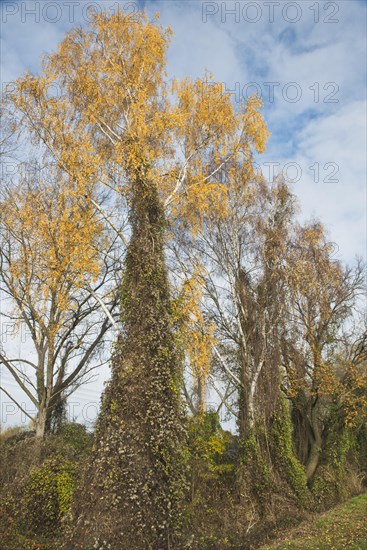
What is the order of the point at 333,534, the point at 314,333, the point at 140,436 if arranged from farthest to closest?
the point at 314,333 < the point at 333,534 < the point at 140,436

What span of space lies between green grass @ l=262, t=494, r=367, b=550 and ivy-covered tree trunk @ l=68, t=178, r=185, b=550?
249 centimetres

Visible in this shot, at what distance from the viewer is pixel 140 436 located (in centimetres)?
774

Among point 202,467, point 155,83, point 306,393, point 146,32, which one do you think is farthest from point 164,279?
point 306,393

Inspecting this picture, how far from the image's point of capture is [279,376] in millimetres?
13938

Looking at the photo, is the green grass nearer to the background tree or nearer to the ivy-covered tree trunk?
the ivy-covered tree trunk

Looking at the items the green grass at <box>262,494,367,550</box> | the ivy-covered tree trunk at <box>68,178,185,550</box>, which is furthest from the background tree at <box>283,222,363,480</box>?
the ivy-covered tree trunk at <box>68,178,185,550</box>

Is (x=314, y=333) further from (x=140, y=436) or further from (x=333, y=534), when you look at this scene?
(x=140, y=436)

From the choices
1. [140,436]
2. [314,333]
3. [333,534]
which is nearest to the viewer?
[140,436]

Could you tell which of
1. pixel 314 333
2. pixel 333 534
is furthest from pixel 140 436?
pixel 314 333

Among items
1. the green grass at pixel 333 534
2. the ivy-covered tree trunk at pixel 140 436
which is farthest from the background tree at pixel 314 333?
the ivy-covered tree trunk at pixel 140 436

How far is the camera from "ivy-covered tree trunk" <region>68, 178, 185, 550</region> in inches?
284

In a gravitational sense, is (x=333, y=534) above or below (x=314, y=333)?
below

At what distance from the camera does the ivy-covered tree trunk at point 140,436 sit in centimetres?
722

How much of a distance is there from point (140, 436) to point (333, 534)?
4277 mm
